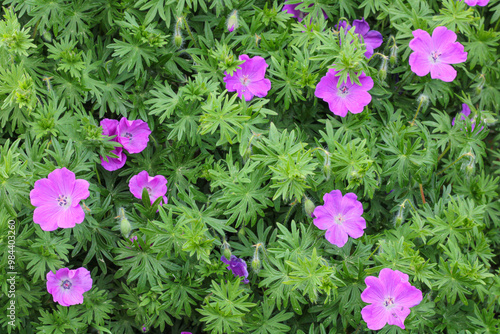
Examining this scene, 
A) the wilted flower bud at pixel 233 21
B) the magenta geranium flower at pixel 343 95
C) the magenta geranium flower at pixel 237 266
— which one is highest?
the wilted flower bud at pixel 233 21

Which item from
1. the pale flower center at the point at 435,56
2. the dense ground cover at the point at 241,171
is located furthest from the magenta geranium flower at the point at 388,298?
the pale flower center at the point at 435,56

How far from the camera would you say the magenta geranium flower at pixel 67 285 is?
2.29 m

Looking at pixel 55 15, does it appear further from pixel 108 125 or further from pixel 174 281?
pixel 174 281

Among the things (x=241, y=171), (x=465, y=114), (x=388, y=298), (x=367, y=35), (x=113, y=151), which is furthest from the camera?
(x=465, y=114)

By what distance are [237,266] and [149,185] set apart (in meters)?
0.65

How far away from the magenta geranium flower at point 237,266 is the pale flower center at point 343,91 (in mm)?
1041

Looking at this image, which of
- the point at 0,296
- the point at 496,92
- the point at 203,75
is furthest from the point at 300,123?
the point at 0,296

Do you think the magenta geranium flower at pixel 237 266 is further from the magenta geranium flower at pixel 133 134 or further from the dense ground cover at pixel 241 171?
the magenta geranium flower at pixel 133 134

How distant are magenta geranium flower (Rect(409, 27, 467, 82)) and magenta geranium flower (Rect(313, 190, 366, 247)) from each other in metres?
0.86

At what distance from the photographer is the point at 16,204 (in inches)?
87.9

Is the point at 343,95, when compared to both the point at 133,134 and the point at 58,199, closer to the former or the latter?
the point at 133,134

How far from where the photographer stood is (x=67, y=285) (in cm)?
233

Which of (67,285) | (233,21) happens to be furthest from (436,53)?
(67,285)

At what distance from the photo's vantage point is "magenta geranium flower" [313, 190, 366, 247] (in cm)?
235
